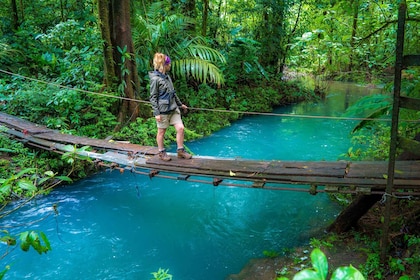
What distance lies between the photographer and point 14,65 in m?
8.59

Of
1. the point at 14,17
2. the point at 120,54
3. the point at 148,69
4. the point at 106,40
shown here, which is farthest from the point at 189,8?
the point at 14,17

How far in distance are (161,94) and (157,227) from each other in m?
2.03

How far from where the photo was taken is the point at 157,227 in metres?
4.95

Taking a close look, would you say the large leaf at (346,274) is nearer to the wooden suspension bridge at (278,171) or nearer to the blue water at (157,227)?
the wooden suspension bridge at (278,171)

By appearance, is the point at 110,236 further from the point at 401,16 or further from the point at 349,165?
the point at 401,16

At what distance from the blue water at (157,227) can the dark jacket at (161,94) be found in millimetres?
1806

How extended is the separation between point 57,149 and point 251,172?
3287 millimetres

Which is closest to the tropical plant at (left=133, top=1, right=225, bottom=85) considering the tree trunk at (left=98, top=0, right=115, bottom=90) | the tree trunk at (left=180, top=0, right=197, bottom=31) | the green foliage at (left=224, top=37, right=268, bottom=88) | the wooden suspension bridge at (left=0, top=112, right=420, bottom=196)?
the tree trunk at (left=98, top=0, right=115, bottom=90)

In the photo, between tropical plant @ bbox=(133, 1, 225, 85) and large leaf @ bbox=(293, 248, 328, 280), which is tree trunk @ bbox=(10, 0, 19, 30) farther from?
large leaf @ bbox=(293, 248, 328, 280)

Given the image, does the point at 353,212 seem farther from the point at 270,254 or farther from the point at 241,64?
the point at 241,64

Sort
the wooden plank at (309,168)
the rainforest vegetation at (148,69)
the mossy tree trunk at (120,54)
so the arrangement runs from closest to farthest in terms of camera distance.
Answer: the wooden plank at (309,168) < the rainforest vegetation at (148,69) < the mossy tree trunk at (120,54)

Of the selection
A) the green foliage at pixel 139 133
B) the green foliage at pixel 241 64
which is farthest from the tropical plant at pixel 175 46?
the green foliage at pixel 241 64

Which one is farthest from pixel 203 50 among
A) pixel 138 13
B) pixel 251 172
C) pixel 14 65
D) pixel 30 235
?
pixel 30 235

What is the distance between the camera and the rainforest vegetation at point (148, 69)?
438 centimetres
